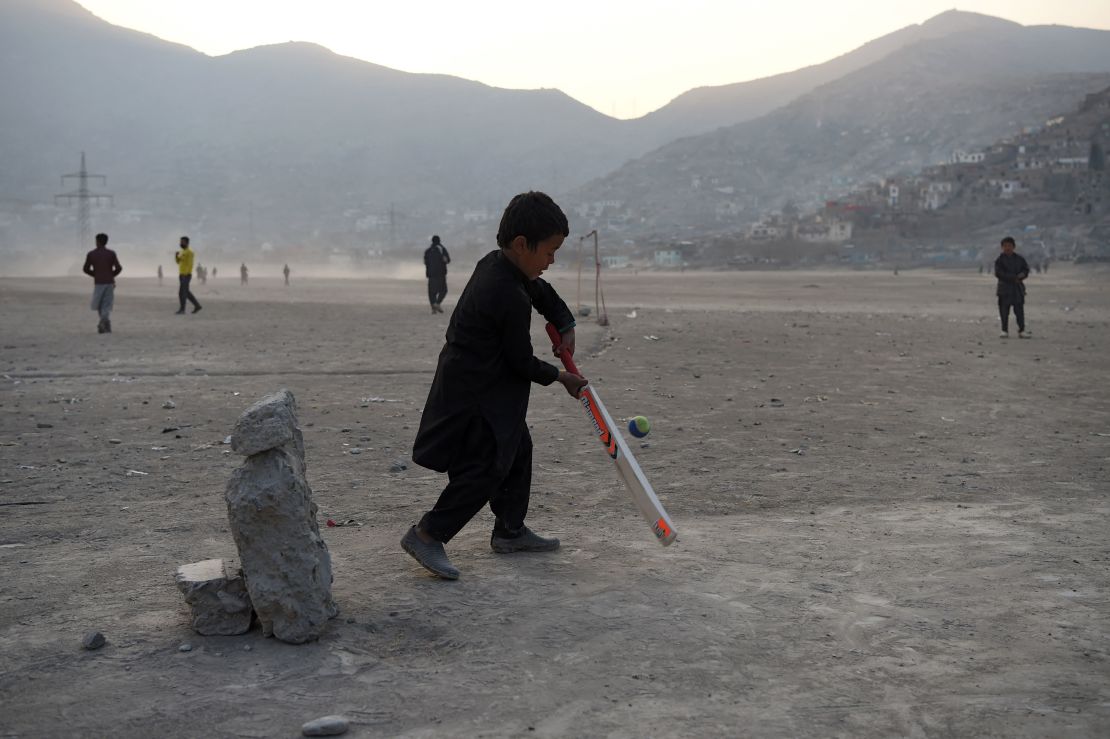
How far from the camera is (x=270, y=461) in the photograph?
4.10 m

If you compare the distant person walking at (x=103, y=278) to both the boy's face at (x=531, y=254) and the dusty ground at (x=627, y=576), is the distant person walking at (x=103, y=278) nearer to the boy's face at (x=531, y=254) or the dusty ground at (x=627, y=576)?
the dusty ground at (x=627, y=576)

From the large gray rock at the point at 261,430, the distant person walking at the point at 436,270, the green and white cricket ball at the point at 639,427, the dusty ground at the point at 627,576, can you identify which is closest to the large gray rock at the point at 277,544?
the large gray rock at the point at 261,430

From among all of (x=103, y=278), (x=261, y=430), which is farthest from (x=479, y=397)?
(x=103, y=278)

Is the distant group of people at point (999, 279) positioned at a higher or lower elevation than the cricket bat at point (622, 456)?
higher

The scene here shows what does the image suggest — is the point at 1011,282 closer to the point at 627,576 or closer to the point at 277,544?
the point at 627,576

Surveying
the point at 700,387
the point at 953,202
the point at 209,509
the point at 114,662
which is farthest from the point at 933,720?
the point at 953,202

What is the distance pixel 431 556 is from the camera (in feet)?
15.1

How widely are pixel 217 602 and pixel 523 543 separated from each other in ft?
5.09

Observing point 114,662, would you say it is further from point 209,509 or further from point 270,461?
point 209,509

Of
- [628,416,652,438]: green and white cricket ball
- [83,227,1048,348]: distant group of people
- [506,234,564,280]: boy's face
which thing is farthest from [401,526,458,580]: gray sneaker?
[83,227,1048,348]: distant group of people

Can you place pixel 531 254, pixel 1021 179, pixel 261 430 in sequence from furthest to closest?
pixel 1021 179 → pixel 531 254 → pixel 261 430

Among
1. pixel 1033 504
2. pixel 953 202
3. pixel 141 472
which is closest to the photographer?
pixel 1033 504

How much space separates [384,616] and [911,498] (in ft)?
12.0

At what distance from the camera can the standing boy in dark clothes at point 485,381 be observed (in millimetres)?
4617
